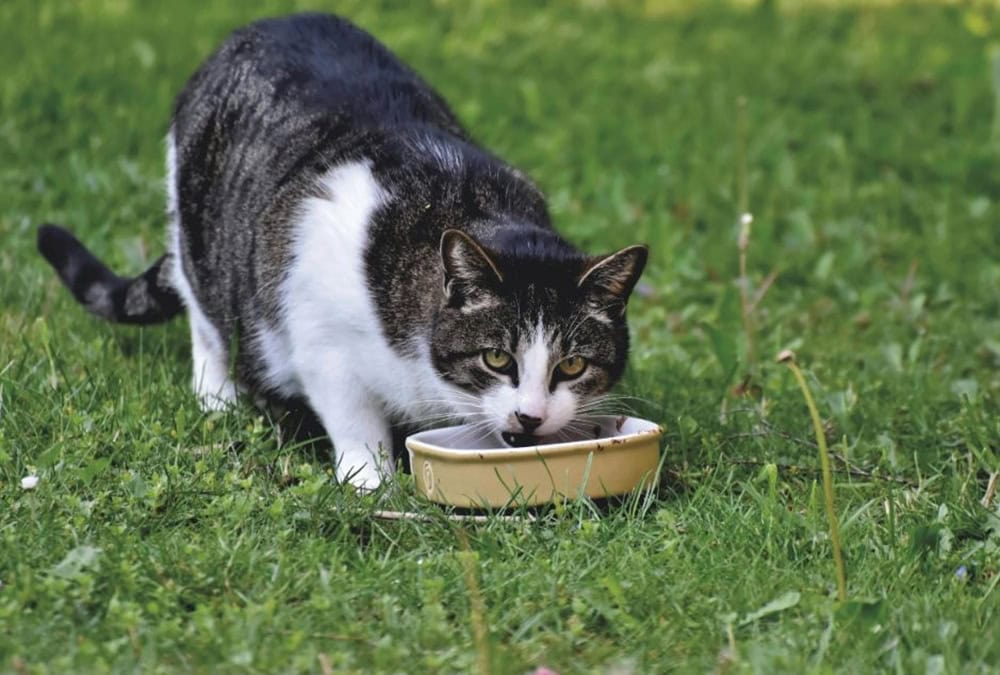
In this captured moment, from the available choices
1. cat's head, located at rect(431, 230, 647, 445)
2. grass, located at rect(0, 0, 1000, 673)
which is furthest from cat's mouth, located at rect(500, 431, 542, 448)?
grass, located at rect(0, 0, 1000, 673)

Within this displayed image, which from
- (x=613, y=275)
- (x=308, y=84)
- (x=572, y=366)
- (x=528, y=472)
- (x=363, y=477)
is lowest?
(x=363, y=477)

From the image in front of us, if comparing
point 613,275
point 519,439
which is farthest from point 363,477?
point 613,275

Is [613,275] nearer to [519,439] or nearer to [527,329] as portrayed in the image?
[527,329]

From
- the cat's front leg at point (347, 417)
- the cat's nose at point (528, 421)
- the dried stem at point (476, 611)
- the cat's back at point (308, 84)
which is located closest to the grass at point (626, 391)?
the dried stem at point (476, 611)

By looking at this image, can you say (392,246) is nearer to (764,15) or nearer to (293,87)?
(293,87)

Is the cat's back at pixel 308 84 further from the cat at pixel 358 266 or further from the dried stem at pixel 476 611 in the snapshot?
the dried stem at pixel 476 611

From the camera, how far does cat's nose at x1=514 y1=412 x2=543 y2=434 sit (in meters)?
3.39

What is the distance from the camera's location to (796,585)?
2.97 m

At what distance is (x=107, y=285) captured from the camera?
4.33 metres

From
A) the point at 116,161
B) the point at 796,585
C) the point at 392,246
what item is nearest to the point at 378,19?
the point at 116,161

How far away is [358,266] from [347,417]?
371 millimetres

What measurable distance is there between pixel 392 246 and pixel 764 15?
5238 mm

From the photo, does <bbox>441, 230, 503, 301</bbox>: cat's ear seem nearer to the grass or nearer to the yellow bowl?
Result: the yellow bowl

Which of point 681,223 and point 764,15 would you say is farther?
point 764,15
